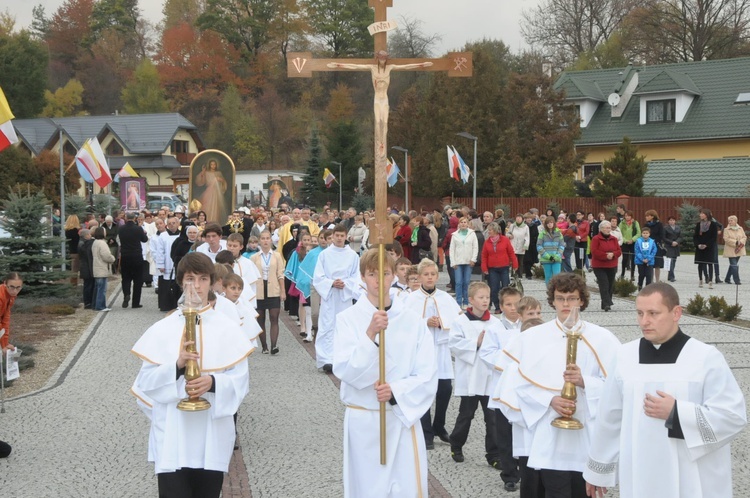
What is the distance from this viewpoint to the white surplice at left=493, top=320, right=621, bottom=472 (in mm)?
5547

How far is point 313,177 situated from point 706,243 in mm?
48754

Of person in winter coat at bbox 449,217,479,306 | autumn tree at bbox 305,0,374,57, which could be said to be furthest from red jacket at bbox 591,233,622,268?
autumn tree at bbox 305,0,374,57

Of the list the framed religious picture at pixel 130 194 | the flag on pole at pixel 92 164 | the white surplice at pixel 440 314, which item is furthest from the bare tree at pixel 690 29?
the white surplice at pixel 440 314

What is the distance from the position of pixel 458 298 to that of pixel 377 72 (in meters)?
13.3

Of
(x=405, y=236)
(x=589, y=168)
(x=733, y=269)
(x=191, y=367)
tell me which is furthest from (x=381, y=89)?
(x=589, y=168)

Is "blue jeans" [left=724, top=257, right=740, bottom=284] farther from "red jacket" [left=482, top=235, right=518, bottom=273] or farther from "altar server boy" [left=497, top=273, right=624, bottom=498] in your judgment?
"altar server boy" [left=497, top=273, right=624, bottom=498]

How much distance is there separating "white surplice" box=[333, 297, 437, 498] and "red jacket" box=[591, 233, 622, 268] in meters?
13.3

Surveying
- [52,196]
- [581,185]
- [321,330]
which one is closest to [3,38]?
[52,196]

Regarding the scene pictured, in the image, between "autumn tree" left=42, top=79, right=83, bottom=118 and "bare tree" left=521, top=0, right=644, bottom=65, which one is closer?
"bare tree" left=521, top=0, right=644, bottom=65

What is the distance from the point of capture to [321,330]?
1327 centimetres

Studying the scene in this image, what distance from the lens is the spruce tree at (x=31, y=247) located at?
20109 mm

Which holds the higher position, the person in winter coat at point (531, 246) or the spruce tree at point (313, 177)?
the spruce tree at point (313, 177)

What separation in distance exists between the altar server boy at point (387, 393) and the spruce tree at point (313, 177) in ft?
212

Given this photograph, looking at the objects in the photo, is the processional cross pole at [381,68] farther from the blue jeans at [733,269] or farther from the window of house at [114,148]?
the window of house at [114,148]
